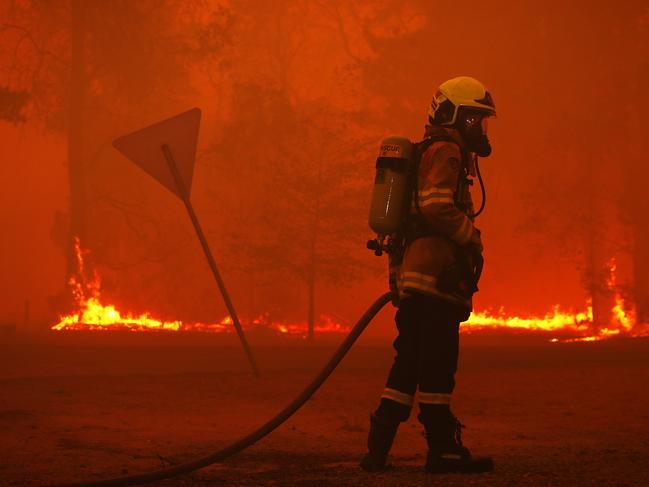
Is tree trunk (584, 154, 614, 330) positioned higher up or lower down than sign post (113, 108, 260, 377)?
higher up

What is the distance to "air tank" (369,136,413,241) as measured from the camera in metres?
6.11

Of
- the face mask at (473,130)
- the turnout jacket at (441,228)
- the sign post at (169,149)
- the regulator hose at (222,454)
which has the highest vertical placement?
the sign post at (169,149)

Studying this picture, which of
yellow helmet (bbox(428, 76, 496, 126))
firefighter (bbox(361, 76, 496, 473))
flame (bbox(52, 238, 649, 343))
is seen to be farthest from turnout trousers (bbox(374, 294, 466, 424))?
flame (bbox(52, 238, 649, 343))

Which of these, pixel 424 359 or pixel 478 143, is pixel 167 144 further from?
pixel 424 359

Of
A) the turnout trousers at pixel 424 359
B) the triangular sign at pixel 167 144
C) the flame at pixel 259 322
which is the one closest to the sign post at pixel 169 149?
the triangular sign at pixel 167 144

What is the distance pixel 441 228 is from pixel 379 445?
125cm

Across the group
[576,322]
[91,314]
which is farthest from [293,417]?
[576,322]

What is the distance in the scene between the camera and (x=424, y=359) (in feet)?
20.0

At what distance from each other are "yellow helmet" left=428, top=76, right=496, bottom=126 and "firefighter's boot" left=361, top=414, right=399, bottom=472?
1.75 m

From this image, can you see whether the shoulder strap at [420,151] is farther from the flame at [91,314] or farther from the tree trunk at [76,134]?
the tree trunk at [76,134]

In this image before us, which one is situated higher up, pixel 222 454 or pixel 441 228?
pixel 441 228

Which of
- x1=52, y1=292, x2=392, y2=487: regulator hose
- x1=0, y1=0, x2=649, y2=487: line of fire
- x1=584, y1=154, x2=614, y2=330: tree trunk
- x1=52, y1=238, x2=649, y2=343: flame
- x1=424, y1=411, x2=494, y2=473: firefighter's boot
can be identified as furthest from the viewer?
x1=52, y1=238, x2=649, y2=343: flame

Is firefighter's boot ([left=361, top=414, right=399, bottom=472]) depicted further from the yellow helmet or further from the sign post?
the sign post

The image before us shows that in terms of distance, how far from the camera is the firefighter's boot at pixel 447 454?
5.92 m
